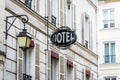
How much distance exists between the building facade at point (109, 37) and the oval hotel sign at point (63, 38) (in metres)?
21.6

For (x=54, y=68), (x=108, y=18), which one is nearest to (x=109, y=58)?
(x=108, y=18)

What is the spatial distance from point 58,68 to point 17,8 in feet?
17.3

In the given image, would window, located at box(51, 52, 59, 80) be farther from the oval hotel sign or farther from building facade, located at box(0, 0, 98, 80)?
the oval hotel sign

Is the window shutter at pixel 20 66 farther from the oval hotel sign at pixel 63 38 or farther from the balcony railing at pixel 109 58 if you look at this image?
the balcony railing at pixel 109 58

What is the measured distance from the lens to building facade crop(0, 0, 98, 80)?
764 inches

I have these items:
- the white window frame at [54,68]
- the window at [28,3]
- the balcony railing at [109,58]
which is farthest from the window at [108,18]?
the window at [28,3]

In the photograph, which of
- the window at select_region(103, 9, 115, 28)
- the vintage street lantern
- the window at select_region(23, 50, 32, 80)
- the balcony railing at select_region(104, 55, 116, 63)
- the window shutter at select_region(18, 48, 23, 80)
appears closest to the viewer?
the vintage street lantern

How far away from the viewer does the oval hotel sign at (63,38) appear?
845 inches

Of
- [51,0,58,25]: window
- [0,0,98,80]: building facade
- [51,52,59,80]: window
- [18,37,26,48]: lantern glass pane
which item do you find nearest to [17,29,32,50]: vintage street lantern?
[18,37,26,48]: lantern glass pane

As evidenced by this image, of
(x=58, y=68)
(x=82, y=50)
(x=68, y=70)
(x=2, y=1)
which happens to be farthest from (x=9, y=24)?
(x=82, y=50)

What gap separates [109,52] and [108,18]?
9.16ft

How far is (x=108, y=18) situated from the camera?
147ft

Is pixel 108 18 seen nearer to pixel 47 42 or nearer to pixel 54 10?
pixel 54 10

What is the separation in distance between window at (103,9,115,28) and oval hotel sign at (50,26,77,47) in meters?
22.9
